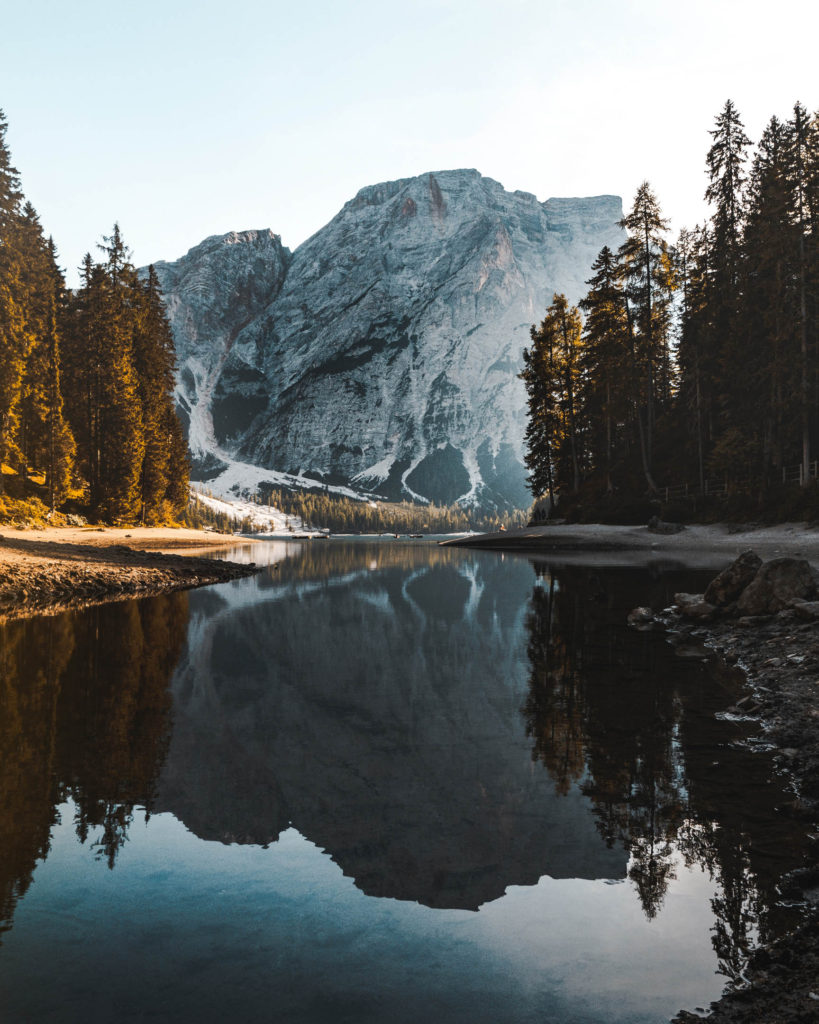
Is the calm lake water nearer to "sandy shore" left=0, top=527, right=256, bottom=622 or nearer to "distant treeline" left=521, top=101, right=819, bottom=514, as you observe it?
"sandy shore" left=0, top=527, right=256, bottom=622

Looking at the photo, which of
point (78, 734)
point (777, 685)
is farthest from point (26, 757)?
point (777, 685)

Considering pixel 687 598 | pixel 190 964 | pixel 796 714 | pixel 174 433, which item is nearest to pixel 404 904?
pixel 190 964

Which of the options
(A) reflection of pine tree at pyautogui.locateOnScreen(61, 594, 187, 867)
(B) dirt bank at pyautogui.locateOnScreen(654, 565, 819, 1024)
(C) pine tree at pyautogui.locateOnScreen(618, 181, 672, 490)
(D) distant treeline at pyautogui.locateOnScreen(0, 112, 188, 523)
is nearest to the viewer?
(B) dirt bank at pyautogui.locateOnScreen(654, 565, 819, 1024)

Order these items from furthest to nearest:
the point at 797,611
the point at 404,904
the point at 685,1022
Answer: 1. the point at 797,611
2. the point at 404,904
3. the point at 685,1022

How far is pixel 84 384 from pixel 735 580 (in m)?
55.0

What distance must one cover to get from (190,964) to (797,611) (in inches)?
510

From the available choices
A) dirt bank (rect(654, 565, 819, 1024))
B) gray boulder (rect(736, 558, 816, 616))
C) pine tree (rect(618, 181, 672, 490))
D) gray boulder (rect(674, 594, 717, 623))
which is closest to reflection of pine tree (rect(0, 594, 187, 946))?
dirt bank (rect(654, 565, 819, 1024))

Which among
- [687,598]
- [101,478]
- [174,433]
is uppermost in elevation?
[174,433]

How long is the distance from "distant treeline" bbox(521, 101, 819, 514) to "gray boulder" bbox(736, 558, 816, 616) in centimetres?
2274

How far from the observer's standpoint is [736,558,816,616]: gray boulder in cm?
1343

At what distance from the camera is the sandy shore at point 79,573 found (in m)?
19.1

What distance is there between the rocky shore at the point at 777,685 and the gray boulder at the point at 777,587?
0.06 ft

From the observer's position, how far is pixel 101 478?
5288 cm

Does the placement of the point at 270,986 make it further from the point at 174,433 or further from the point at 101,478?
the point at 174,433
